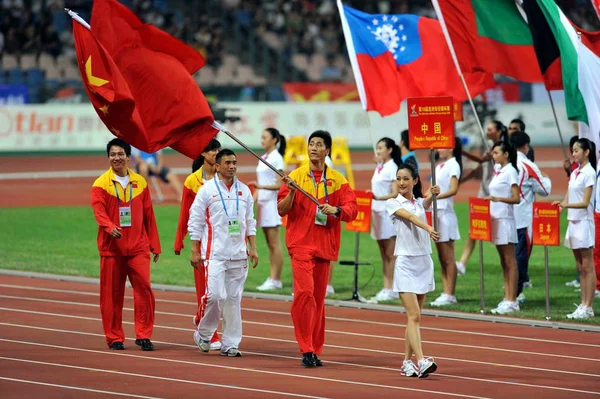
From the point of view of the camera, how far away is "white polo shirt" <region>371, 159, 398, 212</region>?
13884 mm

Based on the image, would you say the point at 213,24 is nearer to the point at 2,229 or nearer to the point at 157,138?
the point at 2,229

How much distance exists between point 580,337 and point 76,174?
846 inches

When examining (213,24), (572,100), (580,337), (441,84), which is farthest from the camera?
(213,24)

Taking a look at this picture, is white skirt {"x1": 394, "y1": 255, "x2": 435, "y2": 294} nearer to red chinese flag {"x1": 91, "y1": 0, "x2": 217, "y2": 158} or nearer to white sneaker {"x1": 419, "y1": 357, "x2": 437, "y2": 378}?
white sneaker {"x1": 419, "y1": 357, "x2": 437, "y2": 378}

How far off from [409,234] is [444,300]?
13.3 ft

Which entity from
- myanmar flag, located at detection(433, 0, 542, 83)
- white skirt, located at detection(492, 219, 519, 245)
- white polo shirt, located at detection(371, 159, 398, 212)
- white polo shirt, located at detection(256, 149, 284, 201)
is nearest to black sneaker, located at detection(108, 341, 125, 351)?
white polo shirt, located at detection(371, 159, 398, 212)

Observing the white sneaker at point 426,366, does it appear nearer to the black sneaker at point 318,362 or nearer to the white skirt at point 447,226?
the black sneaker at point 318,362

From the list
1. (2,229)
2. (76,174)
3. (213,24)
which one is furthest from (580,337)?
(213,24)

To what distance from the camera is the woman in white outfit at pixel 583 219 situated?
1285 centimetres

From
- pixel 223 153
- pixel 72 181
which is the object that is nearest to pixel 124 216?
pixel 223 153

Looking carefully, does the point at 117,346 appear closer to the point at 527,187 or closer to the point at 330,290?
the point at 330,290

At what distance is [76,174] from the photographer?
31484 millimetres

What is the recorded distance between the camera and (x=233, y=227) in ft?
34.6

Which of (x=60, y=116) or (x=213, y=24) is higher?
(x=213, y=24)
